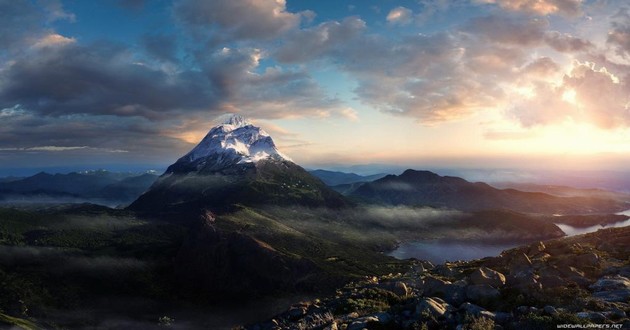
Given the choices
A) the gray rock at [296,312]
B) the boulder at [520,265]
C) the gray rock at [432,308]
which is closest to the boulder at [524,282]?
the boulder at [520,265]

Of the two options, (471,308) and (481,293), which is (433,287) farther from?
(471,308)

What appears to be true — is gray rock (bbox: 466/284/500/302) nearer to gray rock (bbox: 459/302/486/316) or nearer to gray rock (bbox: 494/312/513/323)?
gray rock (bbox: 459/302/486/316)

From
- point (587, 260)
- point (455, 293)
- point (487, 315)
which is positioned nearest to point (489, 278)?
point (455, 293)

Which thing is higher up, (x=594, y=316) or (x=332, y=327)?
(x=594, y=316)

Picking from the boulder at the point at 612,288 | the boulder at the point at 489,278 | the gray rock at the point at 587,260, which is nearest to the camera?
the boulder at the point at 612,288

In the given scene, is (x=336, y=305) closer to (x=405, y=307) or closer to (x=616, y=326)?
(x=405, y=307)

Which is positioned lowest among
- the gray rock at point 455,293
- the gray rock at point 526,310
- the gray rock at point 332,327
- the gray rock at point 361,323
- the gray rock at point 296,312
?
the gray rock at point 296,312

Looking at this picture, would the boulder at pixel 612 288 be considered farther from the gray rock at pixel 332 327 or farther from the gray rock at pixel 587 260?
the gray rock at pixel 332 327

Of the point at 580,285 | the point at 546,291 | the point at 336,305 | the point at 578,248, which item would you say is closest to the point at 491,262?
the point at 578,248

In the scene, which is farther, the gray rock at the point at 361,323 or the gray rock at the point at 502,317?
the gray rock at the point at 361,323
